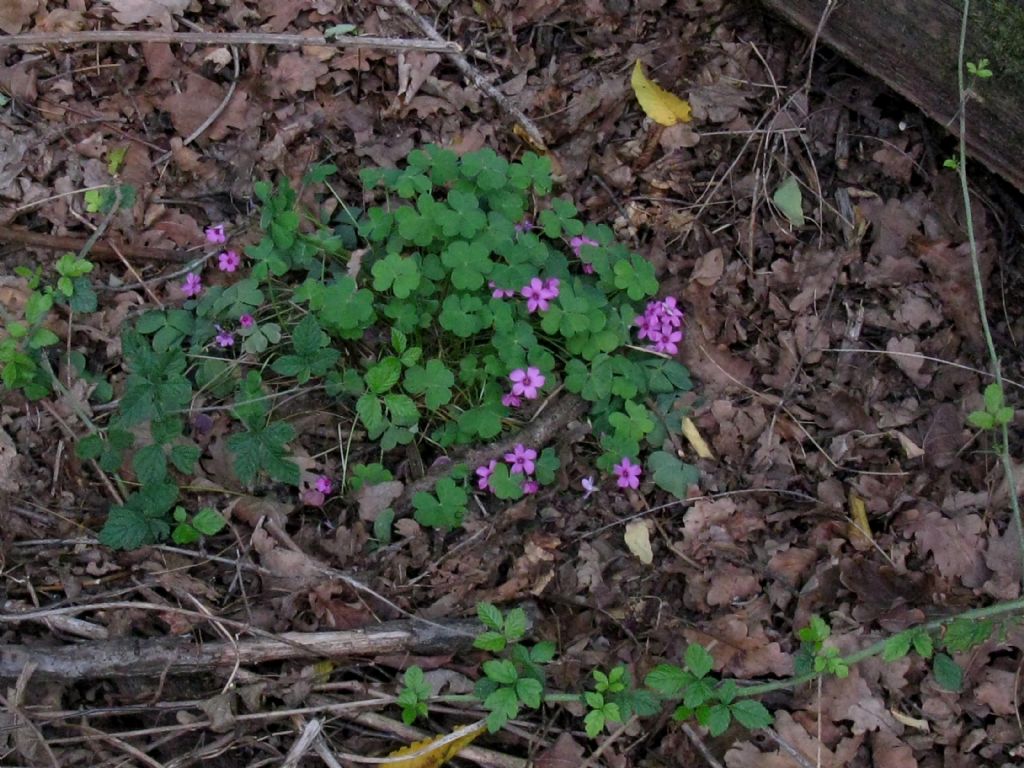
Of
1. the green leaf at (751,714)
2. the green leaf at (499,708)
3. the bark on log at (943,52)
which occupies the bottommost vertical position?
the green leaf at (499,708)

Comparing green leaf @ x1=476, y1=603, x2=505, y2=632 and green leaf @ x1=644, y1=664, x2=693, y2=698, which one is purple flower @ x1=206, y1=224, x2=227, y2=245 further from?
green leaf @ x1=644, y1=664, x2=693, y2=698

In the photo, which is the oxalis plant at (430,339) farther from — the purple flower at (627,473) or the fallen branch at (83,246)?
the fallen branch at (83,246)

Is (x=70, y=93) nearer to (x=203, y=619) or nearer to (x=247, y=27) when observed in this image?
(x=247, y=27)

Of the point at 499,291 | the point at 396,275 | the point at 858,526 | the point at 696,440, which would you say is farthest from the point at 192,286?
the point at 858,526

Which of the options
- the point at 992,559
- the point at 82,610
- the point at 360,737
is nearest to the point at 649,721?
the point at 360,737

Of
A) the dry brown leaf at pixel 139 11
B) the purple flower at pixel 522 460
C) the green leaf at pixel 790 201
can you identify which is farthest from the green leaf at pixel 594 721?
the dry brown leaf at pixel 139 11

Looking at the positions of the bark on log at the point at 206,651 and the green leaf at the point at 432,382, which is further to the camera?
the green leaf at the point at 432,382
